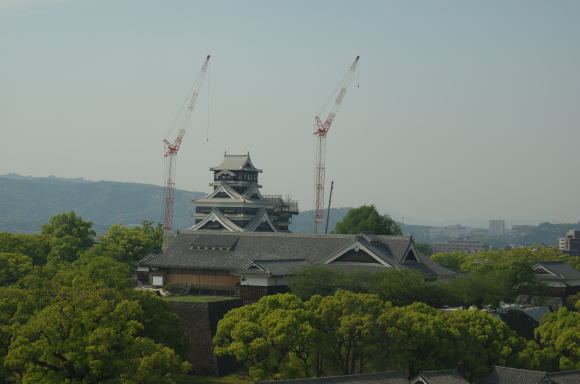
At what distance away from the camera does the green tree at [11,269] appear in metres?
56.0

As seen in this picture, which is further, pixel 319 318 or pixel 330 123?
pixel 330 123

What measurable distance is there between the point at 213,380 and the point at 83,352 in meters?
14.0

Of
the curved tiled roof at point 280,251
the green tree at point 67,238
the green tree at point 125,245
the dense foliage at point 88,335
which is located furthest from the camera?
the green tree at point 125,245

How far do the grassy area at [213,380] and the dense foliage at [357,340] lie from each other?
361 centimetres

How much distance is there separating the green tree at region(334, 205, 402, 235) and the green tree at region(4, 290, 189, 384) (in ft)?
171

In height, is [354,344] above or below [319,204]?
below

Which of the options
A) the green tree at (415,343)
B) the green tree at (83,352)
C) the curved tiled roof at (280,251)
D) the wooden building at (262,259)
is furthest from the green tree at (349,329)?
the curved tiled roof at (280,251)

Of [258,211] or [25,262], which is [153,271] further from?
[258,211]

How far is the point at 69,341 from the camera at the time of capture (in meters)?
34.9

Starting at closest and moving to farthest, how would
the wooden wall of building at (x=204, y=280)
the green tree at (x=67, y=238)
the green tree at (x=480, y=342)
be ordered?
1. the green tree at (x=480, y=342)
2. the wooden wall of building at (x=204, y=280)
3. the green tree at (x=67, y=238)

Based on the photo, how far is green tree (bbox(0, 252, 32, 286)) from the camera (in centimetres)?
5597

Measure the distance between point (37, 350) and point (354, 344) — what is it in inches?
617

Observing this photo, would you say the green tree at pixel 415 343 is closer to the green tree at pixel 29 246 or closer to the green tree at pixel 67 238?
the green tree at pixel 29 246

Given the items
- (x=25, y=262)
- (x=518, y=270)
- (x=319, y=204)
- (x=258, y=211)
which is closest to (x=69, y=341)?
(x=25, y=262)
